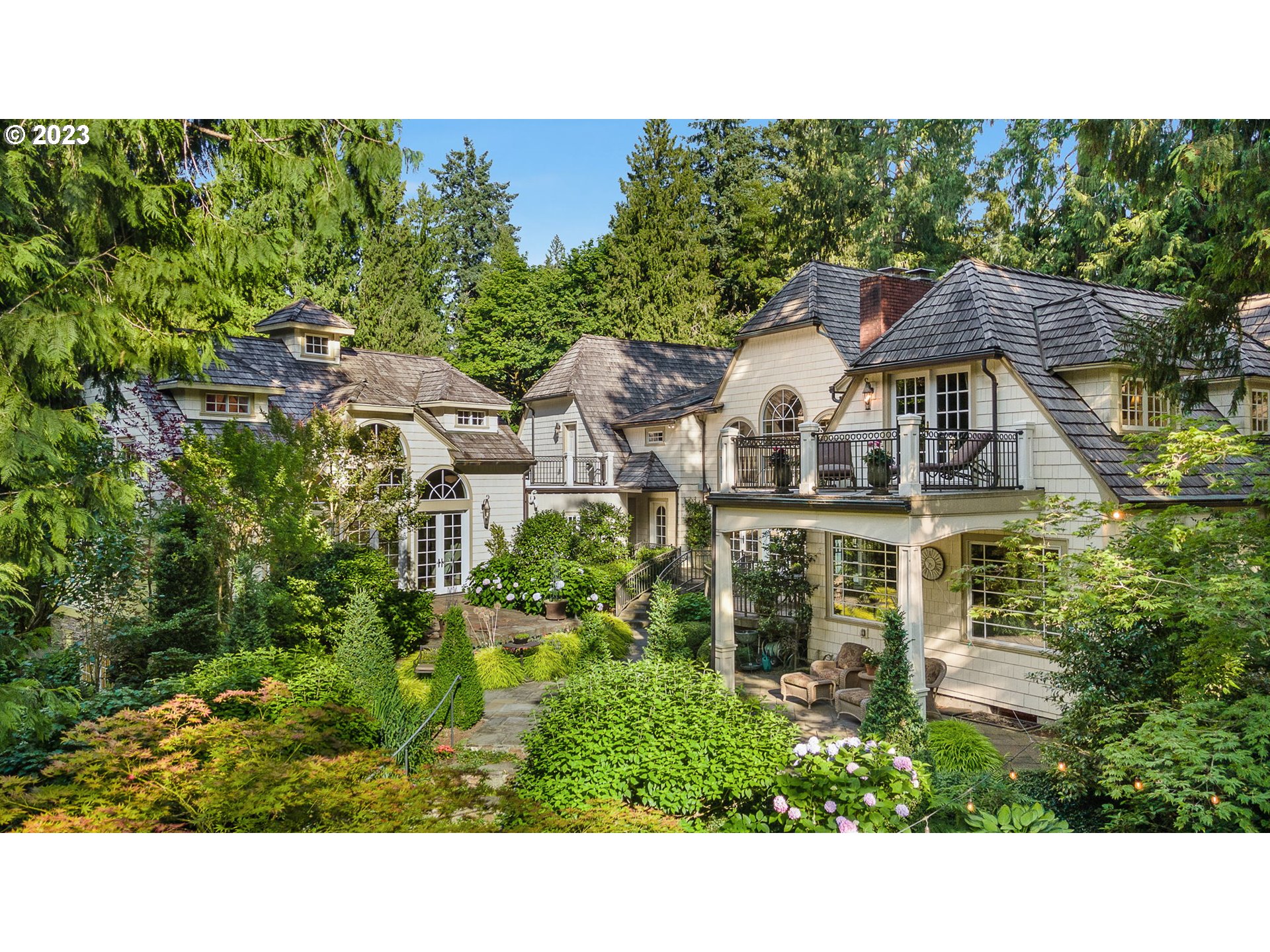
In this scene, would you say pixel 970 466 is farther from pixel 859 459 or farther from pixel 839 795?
pixel 839 795

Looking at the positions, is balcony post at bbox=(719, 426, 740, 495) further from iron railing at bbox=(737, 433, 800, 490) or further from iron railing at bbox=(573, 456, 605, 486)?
iron railing at bbox=(573, 456, 605, 486)

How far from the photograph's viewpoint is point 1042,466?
8.60 metres

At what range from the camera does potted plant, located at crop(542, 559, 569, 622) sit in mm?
12773

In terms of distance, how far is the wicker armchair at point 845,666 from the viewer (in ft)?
31.6

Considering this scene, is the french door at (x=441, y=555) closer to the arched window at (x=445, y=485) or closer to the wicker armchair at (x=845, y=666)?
the arched window at (x=445, y=485)

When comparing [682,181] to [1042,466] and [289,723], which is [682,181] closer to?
[1042,466]

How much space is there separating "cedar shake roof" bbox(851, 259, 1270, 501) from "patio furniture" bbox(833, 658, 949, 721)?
117 inches

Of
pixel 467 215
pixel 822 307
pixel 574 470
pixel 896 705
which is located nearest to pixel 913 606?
pixel 896 705

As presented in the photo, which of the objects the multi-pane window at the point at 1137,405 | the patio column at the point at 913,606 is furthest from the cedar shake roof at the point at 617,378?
the patio column at the point at 913,606

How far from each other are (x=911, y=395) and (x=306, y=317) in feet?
32.1

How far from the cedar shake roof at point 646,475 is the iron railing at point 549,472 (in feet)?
5.39

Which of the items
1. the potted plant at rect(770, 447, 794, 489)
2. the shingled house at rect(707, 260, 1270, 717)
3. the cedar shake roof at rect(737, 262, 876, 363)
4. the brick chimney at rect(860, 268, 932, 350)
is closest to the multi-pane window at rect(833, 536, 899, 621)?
the shingled house at rect(707, 260, 1270, 717)
